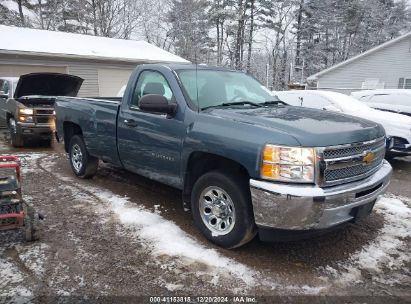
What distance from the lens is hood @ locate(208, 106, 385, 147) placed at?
10.4 ft

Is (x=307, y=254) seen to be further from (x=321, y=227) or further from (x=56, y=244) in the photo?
(x=56, y=244)

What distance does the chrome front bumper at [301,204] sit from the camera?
Result: 119 inches

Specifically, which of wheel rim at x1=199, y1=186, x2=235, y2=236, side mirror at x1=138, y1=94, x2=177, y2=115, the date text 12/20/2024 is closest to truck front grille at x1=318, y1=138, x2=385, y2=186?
wheel rim at x1=199, y1=186, x2=235, y2=236

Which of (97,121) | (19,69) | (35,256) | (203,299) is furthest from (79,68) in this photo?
(203,299)

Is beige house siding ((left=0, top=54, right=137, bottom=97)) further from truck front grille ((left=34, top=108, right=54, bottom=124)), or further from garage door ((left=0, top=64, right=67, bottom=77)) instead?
truck front grille ((left=34, top=108, right=54, bottom=124))

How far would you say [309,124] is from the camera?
3475 millimetres

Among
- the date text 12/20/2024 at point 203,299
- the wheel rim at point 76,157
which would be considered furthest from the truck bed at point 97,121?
the date text 12/20/2024 at point 203,299

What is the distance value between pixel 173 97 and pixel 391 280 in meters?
2.87

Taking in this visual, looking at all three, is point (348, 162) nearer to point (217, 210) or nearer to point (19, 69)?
point (217, 210)

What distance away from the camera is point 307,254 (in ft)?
12.3

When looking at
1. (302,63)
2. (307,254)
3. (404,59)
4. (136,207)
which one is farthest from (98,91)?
(302,63)

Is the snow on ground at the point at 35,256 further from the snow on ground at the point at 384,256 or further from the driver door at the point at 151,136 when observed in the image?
the snow on ground at the point at 384,256

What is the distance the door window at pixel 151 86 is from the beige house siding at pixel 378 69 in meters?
18.0

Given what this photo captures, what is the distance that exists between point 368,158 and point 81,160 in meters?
4.59
